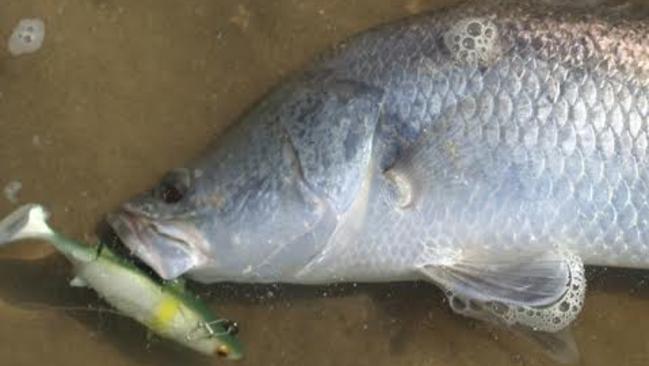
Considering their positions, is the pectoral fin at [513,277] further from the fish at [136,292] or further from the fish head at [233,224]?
the fish at [136,292]

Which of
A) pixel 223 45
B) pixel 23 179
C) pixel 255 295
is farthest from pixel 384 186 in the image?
pixel 23 179

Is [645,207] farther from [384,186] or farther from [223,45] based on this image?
[223,45]

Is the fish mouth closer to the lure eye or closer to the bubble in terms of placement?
the lure eye

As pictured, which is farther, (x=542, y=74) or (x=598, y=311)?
(x=598, y=311)

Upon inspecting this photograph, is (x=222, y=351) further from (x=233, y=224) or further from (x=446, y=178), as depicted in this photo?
(x=446, y=178)

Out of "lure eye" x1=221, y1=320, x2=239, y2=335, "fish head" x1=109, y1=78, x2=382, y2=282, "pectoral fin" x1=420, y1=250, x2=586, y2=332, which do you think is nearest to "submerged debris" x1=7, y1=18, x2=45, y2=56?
"fish head" x1=109, y1=78, x2=382, y2=282

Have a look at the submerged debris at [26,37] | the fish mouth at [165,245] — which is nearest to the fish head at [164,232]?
the fish mouth at [165,245]

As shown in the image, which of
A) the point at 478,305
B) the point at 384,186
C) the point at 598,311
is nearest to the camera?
the point at 384,186
